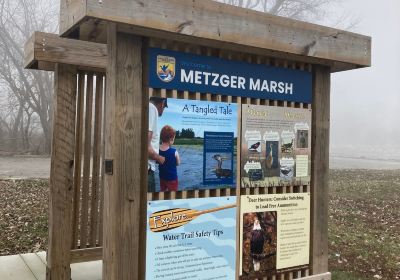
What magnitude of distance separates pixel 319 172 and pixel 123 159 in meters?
1.97

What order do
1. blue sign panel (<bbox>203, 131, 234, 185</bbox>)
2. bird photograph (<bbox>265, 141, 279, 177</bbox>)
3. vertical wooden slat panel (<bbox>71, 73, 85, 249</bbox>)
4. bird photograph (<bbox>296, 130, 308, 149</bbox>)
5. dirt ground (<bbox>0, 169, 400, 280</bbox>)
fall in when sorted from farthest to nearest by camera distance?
dirt ground (<bbox>0, 169, 400, 280</bbox>)
vertical wooden slat panel (<bbox>71, 73, 85, 249</bbox>)
bird photograph (<bbox>296, 130, 308, 149</bbox>)
bird photograph (<bbox>265, 141, 279, 177</bbox>)
blue sign panel (<bbox>203, 131, 234, 185</bbox>)

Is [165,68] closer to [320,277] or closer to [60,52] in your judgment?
[60,52]

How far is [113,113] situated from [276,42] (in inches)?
55.7

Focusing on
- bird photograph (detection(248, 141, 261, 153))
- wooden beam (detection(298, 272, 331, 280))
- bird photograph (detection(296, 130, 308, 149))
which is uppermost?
bird photograph (detection(296, 130, 308, 149))

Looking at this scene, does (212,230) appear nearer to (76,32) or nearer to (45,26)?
(76,32)

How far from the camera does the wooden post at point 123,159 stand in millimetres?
2945

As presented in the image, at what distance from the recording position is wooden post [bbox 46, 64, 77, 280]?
14.7 ft

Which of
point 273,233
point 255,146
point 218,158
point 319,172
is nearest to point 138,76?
point 218,158

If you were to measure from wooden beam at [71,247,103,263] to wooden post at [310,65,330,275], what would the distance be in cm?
256

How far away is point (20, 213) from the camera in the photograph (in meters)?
8.89

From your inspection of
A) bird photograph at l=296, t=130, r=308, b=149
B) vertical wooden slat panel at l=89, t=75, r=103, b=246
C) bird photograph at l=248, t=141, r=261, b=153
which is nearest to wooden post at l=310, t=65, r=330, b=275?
bird photograph at l=296, t=130, r=308, b=149

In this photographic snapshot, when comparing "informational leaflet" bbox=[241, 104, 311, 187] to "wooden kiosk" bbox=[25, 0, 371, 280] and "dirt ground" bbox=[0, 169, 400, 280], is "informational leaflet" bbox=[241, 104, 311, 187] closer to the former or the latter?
"wooden kiosk" bbox=[25, 0, 371, 280]

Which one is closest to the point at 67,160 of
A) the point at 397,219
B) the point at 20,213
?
the point at 20,213

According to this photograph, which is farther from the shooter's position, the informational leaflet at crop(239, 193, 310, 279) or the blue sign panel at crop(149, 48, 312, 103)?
the informational leaflet at crop(239, 193, 310, 279)
